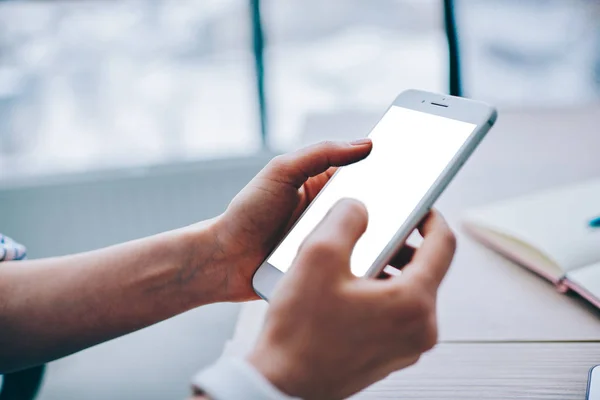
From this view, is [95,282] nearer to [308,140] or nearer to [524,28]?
[308,140]

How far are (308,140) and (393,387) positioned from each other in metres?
0.66

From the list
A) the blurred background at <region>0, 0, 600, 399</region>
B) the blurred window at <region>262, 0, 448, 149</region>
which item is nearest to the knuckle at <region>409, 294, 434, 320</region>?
the blurred background at <region>0, 0, 600, 399</region>

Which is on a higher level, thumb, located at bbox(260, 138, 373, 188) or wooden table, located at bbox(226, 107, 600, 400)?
thumb, located at bbox(260, 138, 373, 188)

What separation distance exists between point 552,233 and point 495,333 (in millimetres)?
171

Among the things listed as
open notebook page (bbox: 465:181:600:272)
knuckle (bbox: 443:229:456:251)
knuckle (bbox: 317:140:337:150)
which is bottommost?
open notebook page (bbox: 465:181:600:272)

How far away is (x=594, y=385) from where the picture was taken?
1.46ft

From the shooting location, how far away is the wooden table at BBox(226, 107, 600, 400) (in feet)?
1.55

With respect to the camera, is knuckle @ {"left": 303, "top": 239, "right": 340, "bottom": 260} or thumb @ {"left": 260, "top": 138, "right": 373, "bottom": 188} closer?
knuckle @ {"left": 303, "top": 239, "right": 340, "bottom": 260}

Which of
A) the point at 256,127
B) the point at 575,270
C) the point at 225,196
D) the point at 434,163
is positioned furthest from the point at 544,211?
the point at 256,127

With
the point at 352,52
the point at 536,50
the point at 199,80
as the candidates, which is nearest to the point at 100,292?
the point at 199,80

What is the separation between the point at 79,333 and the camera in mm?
575

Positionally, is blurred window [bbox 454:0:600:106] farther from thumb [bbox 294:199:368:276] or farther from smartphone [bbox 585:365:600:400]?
thumb [bbox 294:199:368:276]

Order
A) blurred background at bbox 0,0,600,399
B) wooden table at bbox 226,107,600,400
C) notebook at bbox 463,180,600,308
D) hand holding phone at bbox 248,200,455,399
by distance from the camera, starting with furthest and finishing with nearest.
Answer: blurred background at bbox 0,0,600,399 → notebook at bbox 463,180,600,308 → wooden table at bbox 226,107,600,400 → hand holding phone at bbox 248,200,455,399

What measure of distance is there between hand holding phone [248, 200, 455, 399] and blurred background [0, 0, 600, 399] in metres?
1.29
